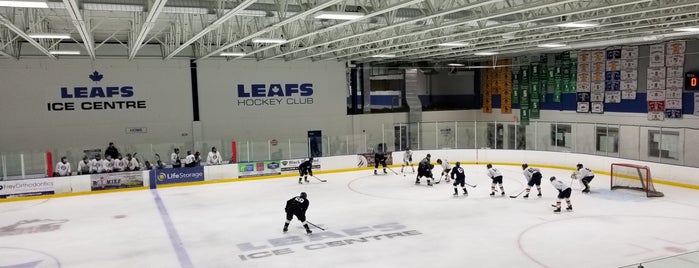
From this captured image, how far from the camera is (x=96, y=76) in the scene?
877 inches

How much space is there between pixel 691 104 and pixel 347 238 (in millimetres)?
15829

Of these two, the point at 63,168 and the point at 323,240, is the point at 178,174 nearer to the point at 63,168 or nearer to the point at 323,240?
the point at 63,168

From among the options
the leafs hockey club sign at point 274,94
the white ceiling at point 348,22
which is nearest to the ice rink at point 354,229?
the white ceiling at point 348,22

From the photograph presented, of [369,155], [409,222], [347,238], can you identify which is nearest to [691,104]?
[369,155]

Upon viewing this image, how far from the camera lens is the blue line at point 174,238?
9.98m

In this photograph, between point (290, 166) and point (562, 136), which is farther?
point (562, 136)

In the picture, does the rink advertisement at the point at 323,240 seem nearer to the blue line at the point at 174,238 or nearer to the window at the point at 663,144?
the blue line at the point at 174,238

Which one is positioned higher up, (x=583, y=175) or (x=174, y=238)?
(x=583, y=175)

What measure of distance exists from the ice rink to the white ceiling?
4.67 meters

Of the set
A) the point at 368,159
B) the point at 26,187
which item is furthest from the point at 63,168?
the point at 368,159

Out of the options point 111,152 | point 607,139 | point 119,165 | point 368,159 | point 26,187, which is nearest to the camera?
point 26,187

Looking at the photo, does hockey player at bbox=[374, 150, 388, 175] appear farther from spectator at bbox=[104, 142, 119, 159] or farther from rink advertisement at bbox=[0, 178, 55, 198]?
rink advertisement at bbox=[0, 178, 55, 198]

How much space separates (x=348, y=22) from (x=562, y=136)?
15.8 meters

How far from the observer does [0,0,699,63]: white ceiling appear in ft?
36.2
